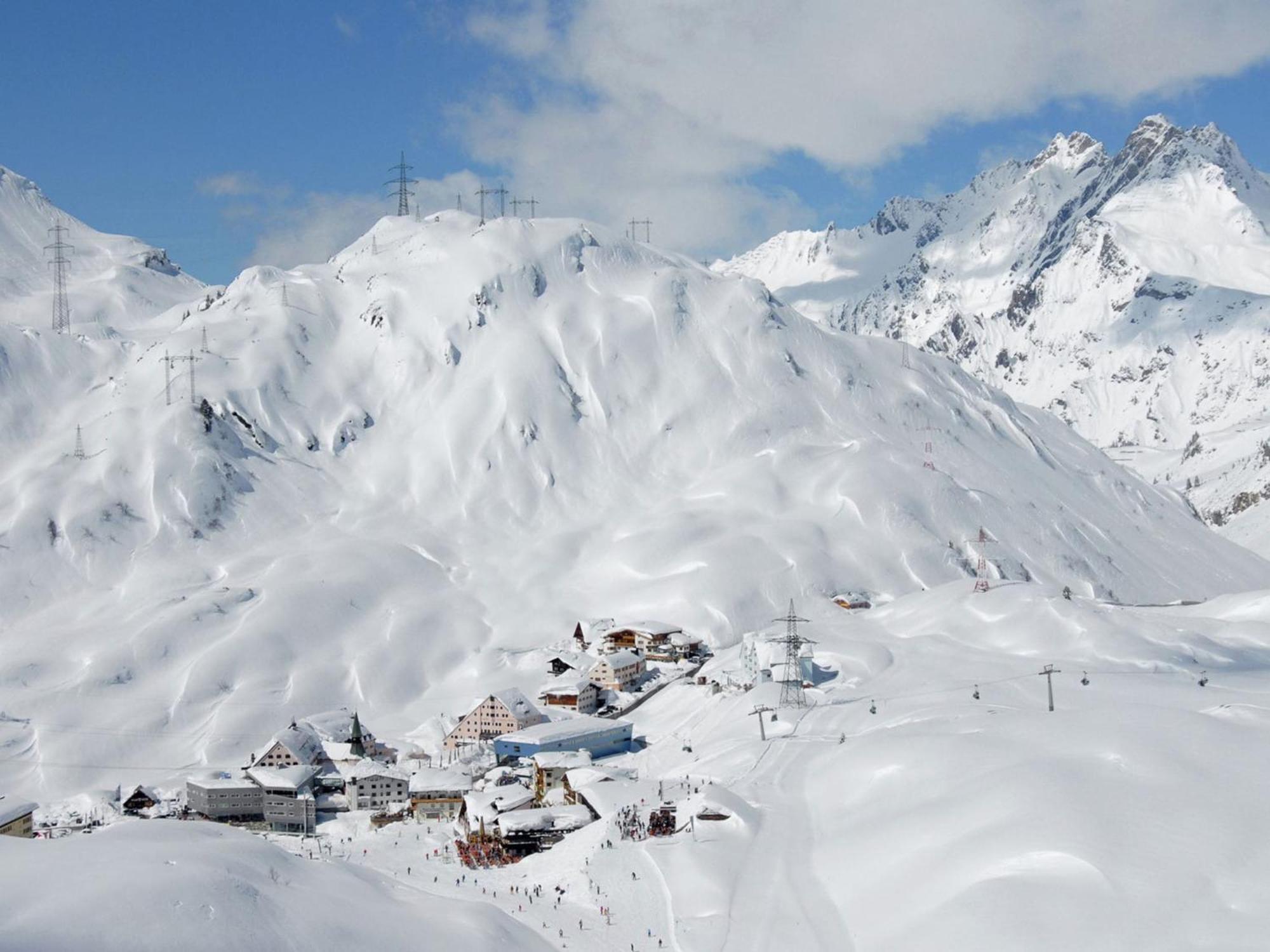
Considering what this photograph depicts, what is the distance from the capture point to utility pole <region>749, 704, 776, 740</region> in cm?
8688

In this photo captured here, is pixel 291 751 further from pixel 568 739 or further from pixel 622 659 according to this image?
pixel 622 659

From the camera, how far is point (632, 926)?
56.4 m

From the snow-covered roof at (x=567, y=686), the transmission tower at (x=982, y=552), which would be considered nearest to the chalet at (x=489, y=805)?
the snow-covered roof at (x=567, y=686)

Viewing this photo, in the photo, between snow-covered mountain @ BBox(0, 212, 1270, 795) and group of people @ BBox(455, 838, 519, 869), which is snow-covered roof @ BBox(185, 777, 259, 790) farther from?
group of people @ BBox(455, 838, 519, 869)

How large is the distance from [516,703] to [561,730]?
294 inches

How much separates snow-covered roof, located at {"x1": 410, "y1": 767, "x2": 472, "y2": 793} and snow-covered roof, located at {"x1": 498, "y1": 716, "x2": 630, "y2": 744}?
7616 millimetres

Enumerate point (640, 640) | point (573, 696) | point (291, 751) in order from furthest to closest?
point (640, 640) < point (573, 696) < point (291, 751)

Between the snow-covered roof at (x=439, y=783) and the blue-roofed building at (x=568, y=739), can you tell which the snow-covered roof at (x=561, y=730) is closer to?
the blue-roofed building at (x=568, y=739)

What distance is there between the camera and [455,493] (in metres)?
155

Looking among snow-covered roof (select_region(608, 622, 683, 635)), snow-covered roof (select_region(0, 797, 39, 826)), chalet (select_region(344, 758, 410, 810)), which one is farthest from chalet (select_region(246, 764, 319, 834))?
snow-covered roof (select_region(608, 622, 683, 635))

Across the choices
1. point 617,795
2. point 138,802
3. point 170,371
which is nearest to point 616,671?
point 617,795

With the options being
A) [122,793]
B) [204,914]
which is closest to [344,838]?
[122,793]

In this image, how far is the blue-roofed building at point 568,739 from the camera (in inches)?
3627

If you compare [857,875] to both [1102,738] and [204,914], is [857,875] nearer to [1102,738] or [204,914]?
[1102,738]
